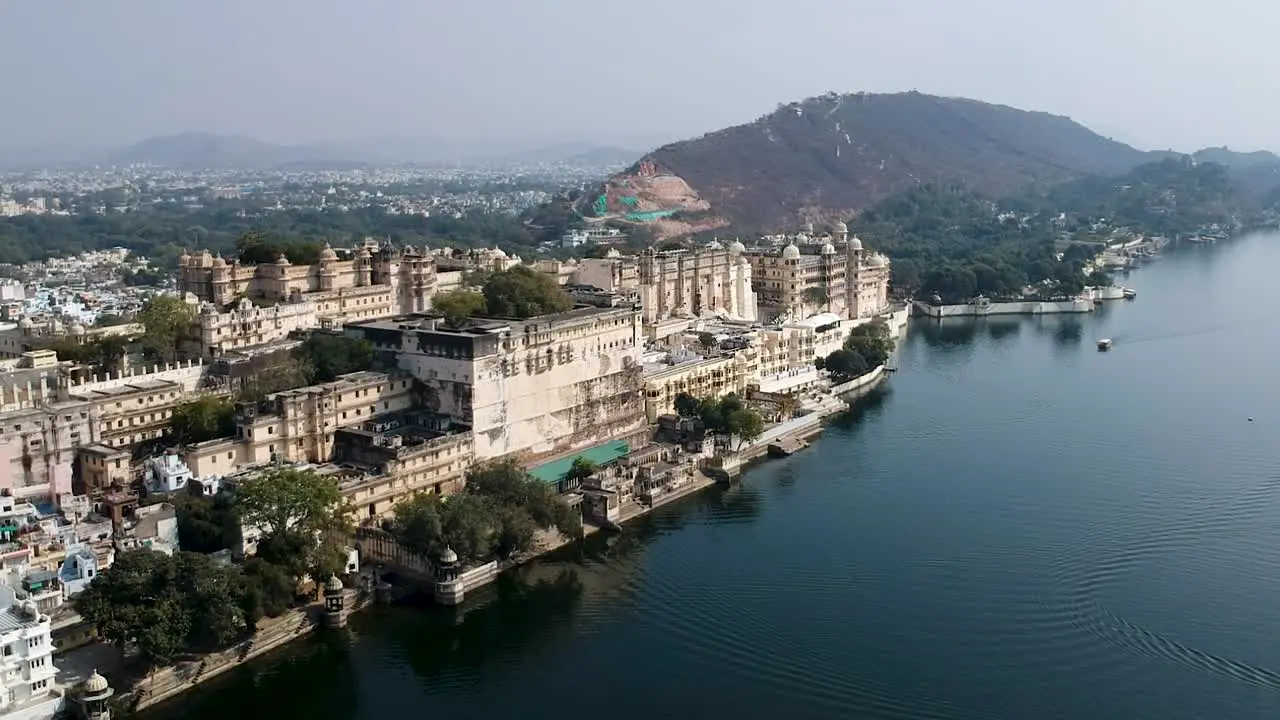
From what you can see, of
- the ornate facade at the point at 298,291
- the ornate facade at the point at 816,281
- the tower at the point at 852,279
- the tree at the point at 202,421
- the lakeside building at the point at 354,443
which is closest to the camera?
the lakeside building at the point at 354,443

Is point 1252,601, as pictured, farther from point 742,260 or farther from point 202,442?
point 742,260

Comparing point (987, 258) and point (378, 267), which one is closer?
point (378, 267)

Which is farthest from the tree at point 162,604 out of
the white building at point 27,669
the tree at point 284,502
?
the tree at point 284,502

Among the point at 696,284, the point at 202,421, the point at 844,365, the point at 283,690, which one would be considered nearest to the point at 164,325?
the point at 202,421

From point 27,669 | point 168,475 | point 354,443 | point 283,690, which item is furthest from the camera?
point 354,443

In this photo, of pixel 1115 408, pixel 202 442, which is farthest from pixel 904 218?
pixel 202 442

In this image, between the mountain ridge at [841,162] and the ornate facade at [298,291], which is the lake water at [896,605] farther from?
the mountain ridge at [841,162]

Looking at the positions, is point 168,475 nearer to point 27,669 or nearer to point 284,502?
point 284,502
